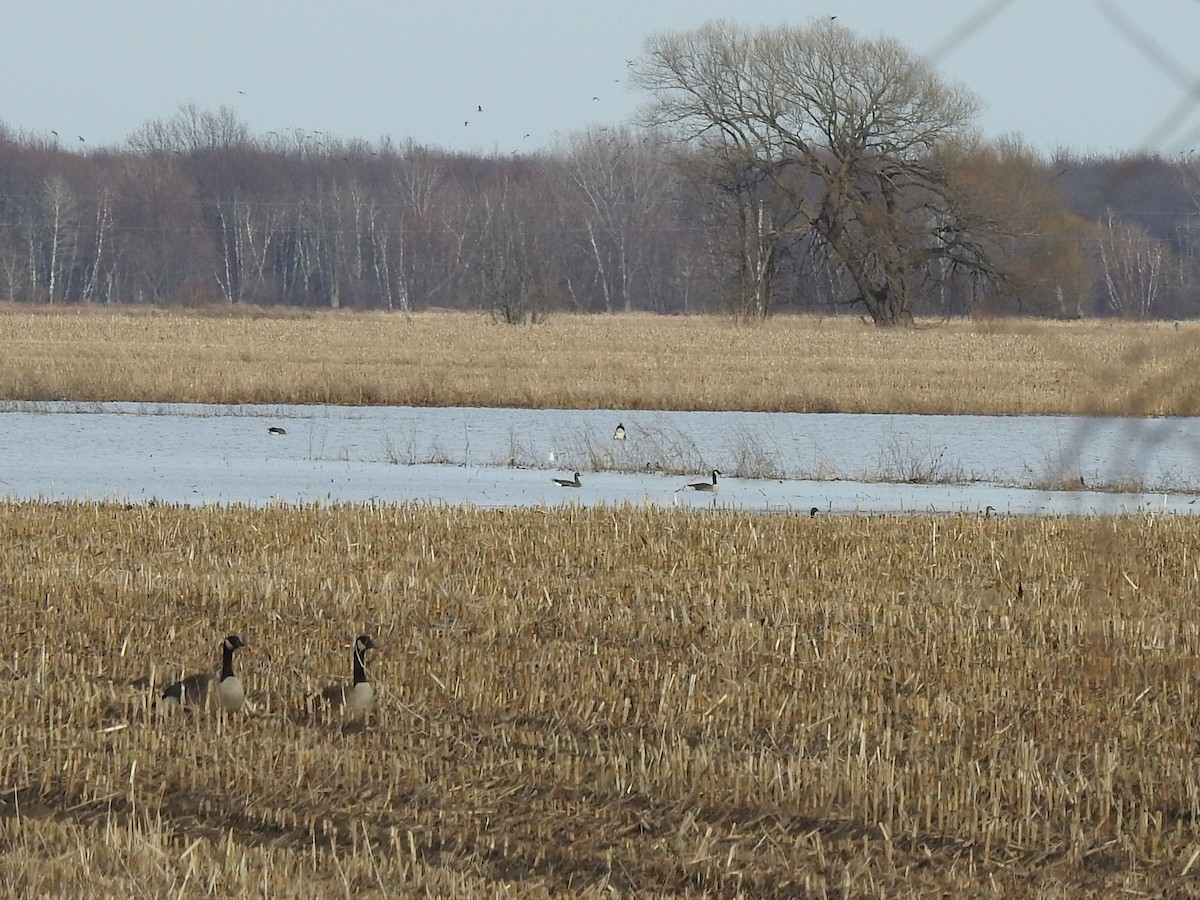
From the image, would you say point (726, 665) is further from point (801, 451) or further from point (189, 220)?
point (189, 220)

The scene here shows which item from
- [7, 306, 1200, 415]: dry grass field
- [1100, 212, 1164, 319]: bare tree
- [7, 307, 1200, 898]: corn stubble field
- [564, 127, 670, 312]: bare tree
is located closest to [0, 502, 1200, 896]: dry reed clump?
[7, 307, 1200, 898]: corn stubble field

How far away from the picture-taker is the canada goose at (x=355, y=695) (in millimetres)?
6430

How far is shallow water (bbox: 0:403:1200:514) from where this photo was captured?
15930 mm

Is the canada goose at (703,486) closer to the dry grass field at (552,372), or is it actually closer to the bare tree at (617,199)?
the dry grass field at (552,372)

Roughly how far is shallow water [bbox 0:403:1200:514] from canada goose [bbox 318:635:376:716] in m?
7.77

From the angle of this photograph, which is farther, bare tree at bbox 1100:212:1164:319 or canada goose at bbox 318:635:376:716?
canada goose at bbox 318:635:376:716

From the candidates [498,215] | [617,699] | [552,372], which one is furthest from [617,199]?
[617,699]

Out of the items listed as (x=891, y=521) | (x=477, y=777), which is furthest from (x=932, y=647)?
(x=891, y=521)

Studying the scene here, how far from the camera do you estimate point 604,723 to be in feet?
21.0

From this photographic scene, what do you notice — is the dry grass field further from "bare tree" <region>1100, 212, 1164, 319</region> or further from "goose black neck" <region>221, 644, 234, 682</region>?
"bare tree" <region>1100, 212, 1164, 319</region>

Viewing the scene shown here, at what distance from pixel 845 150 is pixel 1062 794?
47.0 metres

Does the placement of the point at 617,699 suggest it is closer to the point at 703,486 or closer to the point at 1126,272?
the point at 1126,272

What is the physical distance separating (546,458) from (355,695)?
42.1ft

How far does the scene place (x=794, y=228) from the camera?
5369 centimetres
